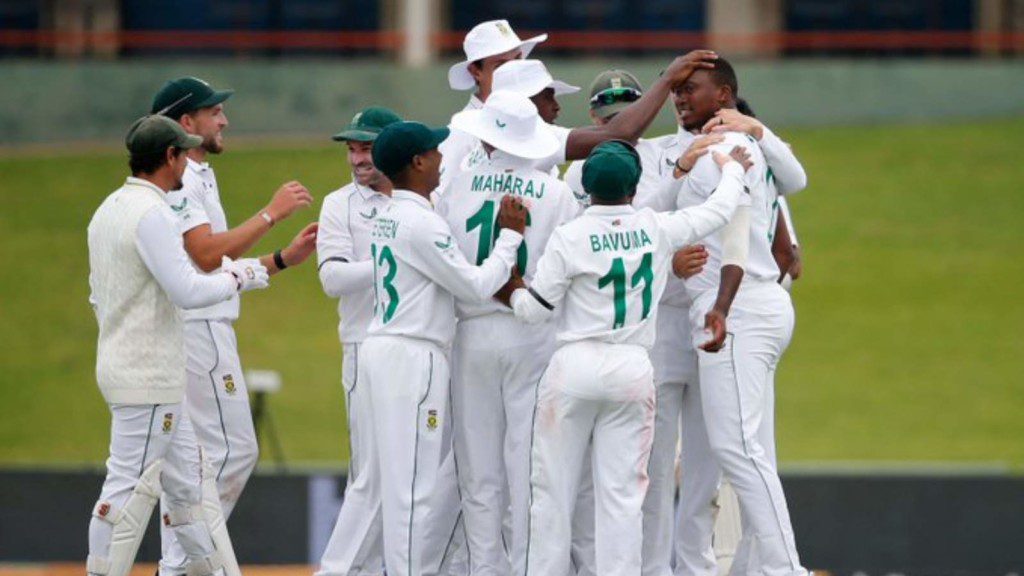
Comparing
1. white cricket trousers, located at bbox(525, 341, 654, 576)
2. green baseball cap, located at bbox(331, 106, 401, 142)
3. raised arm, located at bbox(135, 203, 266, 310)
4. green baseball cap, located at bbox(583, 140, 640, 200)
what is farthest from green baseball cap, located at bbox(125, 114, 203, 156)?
white cricket trousers, located at bbox(525, 341, 654, 576)

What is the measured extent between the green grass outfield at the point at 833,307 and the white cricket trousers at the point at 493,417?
1225 cm

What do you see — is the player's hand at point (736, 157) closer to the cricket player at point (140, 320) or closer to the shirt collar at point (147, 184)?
the cricket player at point (140, 320)

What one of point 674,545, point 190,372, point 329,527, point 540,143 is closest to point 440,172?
point 540,143

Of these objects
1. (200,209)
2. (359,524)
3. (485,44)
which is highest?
(485,44)

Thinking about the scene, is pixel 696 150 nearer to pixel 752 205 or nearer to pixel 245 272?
pixel 752 205

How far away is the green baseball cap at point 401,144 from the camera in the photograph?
8133 mm

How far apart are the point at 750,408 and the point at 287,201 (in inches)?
87.1

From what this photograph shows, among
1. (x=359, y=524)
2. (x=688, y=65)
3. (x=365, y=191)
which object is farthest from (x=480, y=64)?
(x=359, y=524)

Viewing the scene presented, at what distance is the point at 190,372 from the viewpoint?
8992mm

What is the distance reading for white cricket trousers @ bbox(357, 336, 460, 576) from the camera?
26.9 feet

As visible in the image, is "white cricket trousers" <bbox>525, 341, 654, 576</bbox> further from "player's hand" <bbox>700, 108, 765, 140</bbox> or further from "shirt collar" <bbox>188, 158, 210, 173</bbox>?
"shirt collar" <bbox>188, 158, 210, 173</bbox>

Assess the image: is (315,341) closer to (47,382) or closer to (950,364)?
(47,382)

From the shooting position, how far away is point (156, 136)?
8.31 metres

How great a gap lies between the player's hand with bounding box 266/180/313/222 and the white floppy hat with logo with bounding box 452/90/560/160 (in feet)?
2.92
